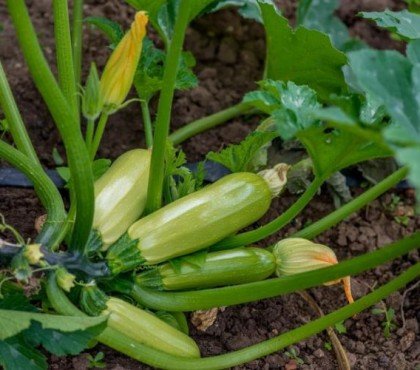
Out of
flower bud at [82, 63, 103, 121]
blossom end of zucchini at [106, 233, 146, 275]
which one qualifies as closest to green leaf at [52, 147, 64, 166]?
blossom end of zucchini at [106, 233, 146, 275]

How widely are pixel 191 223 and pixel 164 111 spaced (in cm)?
33

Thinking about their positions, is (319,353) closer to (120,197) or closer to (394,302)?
(394,302)

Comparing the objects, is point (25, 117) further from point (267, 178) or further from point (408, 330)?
point (408, 330)

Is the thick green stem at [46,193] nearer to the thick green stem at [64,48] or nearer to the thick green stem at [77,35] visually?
the thick green stem at [64,48]

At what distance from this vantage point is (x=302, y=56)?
8.14 feet

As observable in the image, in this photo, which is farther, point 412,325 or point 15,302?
point 412,325

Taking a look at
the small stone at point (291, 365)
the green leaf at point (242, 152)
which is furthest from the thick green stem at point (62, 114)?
the small stone at point (291, 365)

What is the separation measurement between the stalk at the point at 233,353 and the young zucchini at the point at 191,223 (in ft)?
0.62

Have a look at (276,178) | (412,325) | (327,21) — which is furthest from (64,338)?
(327,21)

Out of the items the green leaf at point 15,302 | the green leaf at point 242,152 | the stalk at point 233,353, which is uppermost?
the green leaf at point 242,152

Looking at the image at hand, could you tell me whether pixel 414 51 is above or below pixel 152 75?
above

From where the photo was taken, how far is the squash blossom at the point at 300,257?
7.29 feet

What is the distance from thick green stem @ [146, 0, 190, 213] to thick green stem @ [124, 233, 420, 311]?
238 mm

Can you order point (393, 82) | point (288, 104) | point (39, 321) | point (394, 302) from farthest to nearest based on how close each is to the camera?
point (394, 302) < point (288, 104) < point (39, 321) < point (393, 82)
